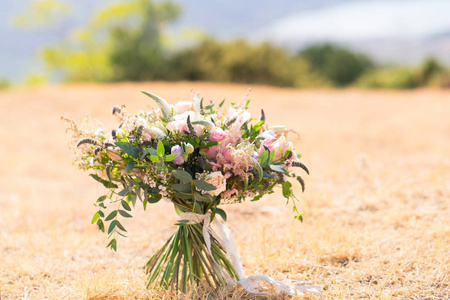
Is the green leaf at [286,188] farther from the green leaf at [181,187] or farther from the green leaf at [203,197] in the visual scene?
the green leaf at [181,187]

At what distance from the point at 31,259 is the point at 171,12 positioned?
23.6 metres

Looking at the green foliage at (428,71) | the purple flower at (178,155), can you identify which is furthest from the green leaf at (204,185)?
the green foliage at (428,71)

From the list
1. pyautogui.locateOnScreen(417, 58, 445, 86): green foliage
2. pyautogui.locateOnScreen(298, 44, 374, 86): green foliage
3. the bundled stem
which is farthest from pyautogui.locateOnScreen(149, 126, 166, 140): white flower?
pyautogui.locateOnScreen(298, 44, 374, 86): green foliage

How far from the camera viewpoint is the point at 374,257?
329 centimetres

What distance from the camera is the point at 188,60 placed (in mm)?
19125

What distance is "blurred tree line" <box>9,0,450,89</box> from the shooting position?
19078 mm

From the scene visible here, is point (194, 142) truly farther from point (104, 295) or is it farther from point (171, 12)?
point (171, 12)

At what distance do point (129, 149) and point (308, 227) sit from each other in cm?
224

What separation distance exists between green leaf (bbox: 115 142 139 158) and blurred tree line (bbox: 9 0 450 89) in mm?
16706

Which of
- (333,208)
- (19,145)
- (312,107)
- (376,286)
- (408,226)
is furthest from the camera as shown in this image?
(312,107)

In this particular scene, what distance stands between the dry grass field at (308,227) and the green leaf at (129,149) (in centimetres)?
60

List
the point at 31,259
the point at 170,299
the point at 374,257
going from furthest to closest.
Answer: the point at 31,259 → the point at 374,257 → the point at 170,299

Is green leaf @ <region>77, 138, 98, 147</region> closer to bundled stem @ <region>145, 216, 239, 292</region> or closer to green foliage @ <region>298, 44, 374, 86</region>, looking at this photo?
bundled stem @ <region>145, 216, 239, 292</region>

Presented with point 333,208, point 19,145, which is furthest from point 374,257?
point 19,145
